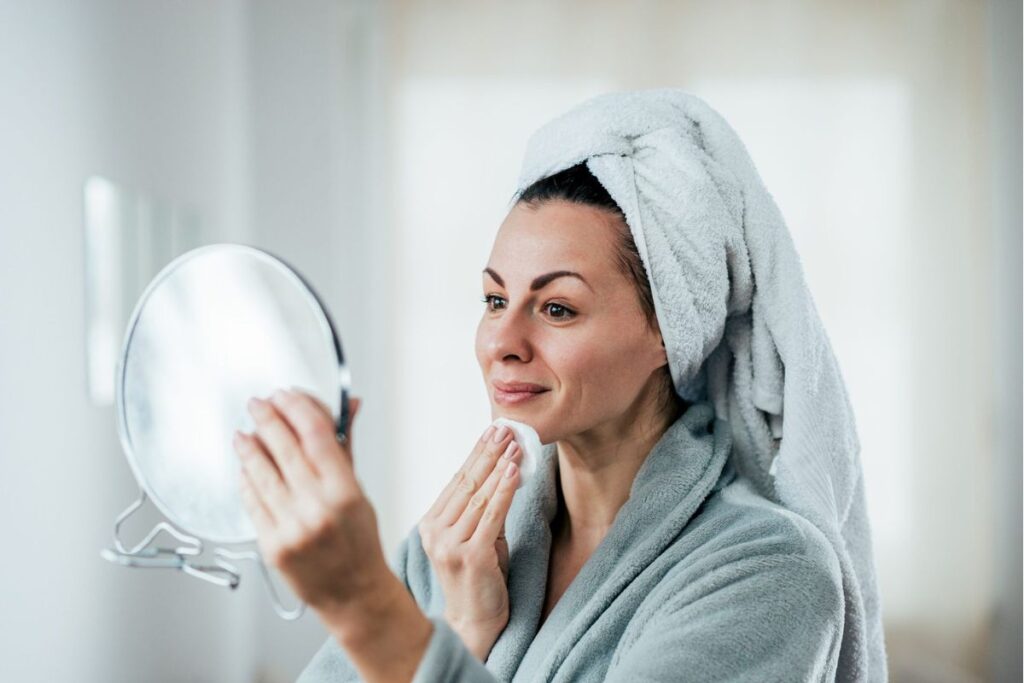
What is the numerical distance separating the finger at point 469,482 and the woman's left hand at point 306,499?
0.33 m

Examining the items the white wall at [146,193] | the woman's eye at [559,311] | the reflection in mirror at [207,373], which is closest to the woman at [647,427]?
the woman's eye at [559,311]

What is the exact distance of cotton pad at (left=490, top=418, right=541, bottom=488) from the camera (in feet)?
3.27

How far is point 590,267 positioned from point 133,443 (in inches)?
18.7

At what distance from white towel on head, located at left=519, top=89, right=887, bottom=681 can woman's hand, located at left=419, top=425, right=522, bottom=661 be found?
0.70ft

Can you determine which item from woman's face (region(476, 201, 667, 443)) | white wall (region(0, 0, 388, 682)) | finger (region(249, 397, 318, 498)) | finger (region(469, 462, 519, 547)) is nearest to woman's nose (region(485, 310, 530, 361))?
woman's face (region(476, 201, 667, 443))

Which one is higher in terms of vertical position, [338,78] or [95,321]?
[338,78]

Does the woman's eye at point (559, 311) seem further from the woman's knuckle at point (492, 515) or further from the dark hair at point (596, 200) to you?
the woman's knuckle at point (492, 515)

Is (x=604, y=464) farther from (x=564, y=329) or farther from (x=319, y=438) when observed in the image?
(x=319, y=438)

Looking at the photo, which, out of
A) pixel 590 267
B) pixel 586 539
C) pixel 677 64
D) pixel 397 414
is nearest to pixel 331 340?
pixel 590 267

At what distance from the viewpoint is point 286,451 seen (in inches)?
24.4

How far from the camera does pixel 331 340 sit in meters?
0.67

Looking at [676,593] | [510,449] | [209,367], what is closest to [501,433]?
[510,449]

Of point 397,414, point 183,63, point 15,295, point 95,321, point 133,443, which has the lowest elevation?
point 397,414

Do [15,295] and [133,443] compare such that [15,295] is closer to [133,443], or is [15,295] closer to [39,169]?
[39,169]
